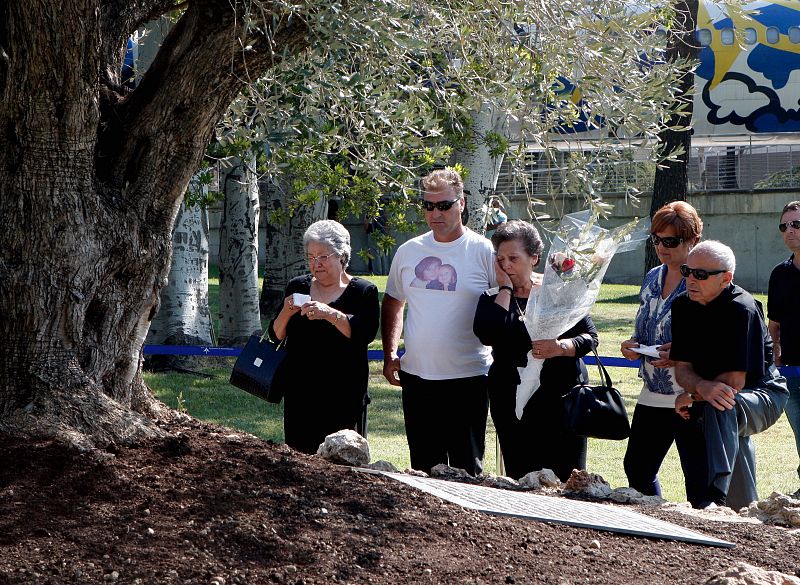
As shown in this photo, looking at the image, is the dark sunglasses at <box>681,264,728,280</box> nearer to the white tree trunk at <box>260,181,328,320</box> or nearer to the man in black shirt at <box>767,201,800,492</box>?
the man in black shirt at <box>767,201,800,492</box>

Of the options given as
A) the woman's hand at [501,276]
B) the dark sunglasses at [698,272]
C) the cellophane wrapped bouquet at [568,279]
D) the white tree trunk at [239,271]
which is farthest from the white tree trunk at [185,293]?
the dark sunglasses at [698,272]

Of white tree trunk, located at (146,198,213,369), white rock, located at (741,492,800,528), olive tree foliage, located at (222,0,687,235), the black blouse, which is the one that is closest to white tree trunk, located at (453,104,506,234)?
white tree trunk, located at (146,198,213,369)

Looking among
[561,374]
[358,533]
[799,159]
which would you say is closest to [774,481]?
[561,374]

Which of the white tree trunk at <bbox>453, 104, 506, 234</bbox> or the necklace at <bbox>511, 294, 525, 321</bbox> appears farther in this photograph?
the white tree trunk at <bbox>453, 104, 506, 234</bbox>

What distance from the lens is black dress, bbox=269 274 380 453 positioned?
5.64 meters

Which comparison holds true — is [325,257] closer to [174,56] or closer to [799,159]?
[174,56]

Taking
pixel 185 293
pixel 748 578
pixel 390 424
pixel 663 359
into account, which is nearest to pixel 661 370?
pixel 663 359

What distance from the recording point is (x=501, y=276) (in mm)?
5730

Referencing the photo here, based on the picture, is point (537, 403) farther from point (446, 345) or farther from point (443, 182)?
point (443, 182)

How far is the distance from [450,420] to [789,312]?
8.10 ft

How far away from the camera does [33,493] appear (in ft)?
13.0

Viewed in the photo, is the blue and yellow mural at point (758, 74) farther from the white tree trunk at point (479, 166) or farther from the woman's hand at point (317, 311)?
the woman's hand at point (317, 311)

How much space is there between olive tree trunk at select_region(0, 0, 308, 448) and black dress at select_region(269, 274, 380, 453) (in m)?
1.10

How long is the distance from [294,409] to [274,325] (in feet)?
1.51
